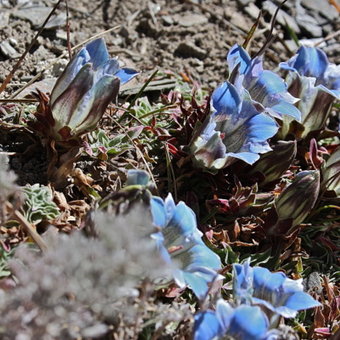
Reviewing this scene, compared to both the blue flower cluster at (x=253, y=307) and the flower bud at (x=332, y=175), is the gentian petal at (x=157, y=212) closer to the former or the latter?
the blue flower cluster at (x=253, y=307)

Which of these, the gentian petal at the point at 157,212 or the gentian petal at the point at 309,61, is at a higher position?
the gentian petal at the point at 309,61

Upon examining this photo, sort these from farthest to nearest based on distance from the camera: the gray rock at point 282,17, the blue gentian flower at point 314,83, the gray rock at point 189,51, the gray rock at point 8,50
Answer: the gray rock at point 282,17, the gray rock at point 189,51, the gray rock at point 8,50, the blue gentian flower at point 314,83

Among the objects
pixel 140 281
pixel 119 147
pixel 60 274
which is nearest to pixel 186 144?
pixel 119 147

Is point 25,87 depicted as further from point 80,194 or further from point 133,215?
point 133,215

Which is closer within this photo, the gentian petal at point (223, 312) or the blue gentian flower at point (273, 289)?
the gentian petal at point (223, 312)

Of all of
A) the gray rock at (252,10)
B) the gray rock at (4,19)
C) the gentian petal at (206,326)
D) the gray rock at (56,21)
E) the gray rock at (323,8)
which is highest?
the gray rock at (4,19)

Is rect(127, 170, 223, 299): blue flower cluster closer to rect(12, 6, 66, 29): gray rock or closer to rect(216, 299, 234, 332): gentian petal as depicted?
rect(216, 299, 234, 332): gentian petal

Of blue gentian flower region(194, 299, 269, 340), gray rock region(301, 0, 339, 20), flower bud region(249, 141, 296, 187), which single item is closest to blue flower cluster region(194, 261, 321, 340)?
blue gentian flower region(194, 299, 269, 340)

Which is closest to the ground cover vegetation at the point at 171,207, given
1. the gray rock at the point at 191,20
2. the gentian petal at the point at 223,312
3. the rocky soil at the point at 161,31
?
the gentian petal at the point at 223,312

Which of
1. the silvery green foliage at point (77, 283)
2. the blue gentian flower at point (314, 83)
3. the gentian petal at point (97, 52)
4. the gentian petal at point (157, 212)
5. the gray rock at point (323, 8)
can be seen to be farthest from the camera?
the gray rock at point (323, 8)
